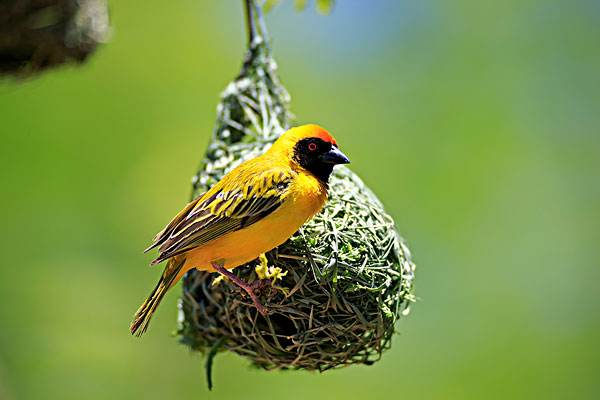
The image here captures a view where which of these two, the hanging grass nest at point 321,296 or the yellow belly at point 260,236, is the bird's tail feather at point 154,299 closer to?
the yellow belly at point 260,236

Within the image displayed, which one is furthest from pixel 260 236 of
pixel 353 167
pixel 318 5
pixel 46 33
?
pixel 353 167

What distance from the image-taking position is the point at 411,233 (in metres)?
5.70

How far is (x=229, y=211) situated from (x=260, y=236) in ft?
0.58

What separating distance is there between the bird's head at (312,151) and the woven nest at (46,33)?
2.92 ft

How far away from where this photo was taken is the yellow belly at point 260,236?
261 cm

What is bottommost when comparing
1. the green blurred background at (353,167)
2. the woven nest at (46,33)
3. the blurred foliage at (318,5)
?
the green blurred background at (353,167)

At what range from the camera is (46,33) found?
2.69 meters

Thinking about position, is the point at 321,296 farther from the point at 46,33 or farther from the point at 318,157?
the point at 46,33

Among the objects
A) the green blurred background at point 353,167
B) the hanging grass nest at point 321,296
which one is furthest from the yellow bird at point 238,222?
the green blurred background at point 353,167

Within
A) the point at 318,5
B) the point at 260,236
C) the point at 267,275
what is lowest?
the point at 267,275

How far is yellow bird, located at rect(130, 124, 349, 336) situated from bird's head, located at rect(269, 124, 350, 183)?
1.8 inches

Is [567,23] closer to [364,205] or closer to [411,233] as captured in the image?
[411,233]

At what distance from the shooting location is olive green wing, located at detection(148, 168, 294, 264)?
268cm

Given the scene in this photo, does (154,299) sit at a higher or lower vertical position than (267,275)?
lower
